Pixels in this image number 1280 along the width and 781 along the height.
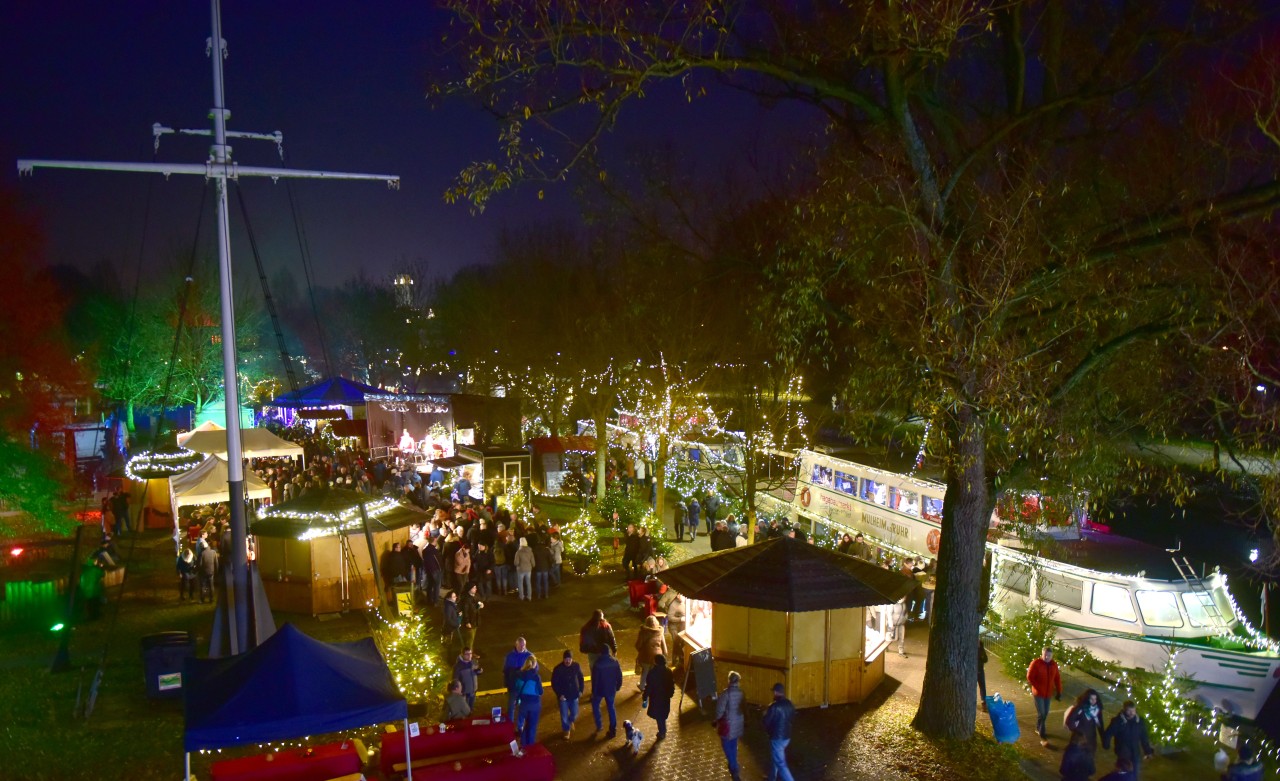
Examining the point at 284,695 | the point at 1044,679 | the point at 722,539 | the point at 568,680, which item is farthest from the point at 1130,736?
the point at 722,539

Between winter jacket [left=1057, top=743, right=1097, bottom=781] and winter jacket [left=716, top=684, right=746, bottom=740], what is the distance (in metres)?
3.68

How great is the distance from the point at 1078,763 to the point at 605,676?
5701 millimetres

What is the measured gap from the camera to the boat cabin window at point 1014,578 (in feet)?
53.8

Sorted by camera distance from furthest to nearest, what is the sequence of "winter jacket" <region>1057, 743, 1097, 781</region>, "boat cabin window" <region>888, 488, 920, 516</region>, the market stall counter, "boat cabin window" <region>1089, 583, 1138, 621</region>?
"boat cabin window" <region>888, 488, 920, 516</region>, "boat cabin window" <region>1089, 583, 1138, 621</region>, "winter jacket" <region>1057, 743, 1097, 781</region>, the market stall counter

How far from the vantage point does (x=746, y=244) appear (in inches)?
833

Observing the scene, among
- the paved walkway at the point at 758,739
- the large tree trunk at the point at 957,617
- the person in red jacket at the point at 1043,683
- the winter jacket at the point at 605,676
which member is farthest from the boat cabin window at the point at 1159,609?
the winter jacket at the point at 605,676

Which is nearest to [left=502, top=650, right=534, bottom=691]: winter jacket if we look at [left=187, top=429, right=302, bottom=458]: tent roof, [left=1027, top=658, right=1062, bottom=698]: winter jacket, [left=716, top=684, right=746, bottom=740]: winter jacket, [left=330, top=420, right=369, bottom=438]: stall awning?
[left=716, top=684, right=746, bottom=740]: winter jacket

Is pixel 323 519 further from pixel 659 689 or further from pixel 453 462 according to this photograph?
pixel 453 462

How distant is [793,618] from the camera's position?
1242 centimetres

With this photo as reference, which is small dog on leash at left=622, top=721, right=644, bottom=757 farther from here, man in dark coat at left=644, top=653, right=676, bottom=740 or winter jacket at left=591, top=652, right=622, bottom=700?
winter jacket at left=591, top=652, right=622, bottom=700

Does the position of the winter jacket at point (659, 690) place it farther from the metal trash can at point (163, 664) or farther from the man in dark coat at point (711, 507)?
the man in dark coat at point (711, 507)

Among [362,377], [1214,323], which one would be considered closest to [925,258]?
[1214,323]

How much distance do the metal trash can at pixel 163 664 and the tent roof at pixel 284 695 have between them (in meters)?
3.36

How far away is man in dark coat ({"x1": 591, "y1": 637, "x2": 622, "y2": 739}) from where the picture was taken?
11.2 meters
